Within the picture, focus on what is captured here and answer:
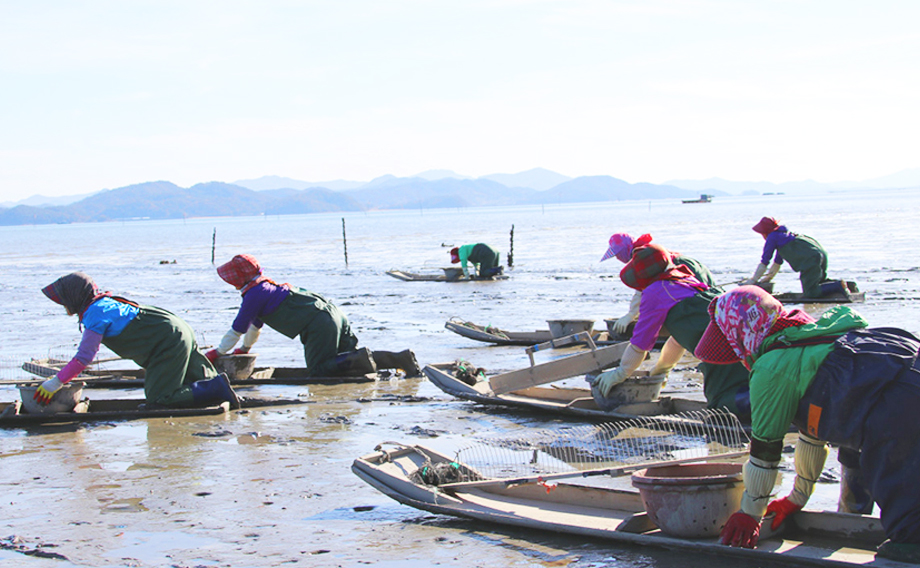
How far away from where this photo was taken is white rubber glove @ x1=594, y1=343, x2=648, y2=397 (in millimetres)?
8086

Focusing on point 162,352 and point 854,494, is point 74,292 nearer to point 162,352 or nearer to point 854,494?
point 162,352

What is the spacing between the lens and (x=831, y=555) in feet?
15.0

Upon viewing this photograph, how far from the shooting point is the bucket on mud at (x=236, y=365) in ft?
39.4

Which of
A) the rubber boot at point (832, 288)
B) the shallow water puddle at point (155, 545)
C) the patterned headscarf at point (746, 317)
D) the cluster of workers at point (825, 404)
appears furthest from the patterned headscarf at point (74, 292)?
the rubber boot at point (832, 288)

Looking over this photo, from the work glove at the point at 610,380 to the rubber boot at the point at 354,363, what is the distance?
4.05 m

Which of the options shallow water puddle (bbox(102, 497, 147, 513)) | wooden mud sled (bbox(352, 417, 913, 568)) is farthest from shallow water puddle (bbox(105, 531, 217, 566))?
wooden mud sled (bbox(352, 417, 913, 568))

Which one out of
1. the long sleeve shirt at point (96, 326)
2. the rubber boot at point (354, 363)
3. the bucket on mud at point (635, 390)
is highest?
the long sleeve shirt at point (96, 326)

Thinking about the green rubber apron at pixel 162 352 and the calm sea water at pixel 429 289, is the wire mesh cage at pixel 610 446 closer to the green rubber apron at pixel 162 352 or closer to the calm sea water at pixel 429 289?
the green rubber apron at pixel 162 352

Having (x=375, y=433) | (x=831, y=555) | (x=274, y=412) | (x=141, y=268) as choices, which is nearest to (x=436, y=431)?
(x=375, y=433)

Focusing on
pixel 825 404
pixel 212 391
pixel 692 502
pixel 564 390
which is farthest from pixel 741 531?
pixel 212 391

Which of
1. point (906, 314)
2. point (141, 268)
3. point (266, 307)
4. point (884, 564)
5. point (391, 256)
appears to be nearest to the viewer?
point (884, 564)

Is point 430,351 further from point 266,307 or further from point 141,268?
point 141,268

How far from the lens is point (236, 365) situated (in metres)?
12.1

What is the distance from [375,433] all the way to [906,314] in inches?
494
